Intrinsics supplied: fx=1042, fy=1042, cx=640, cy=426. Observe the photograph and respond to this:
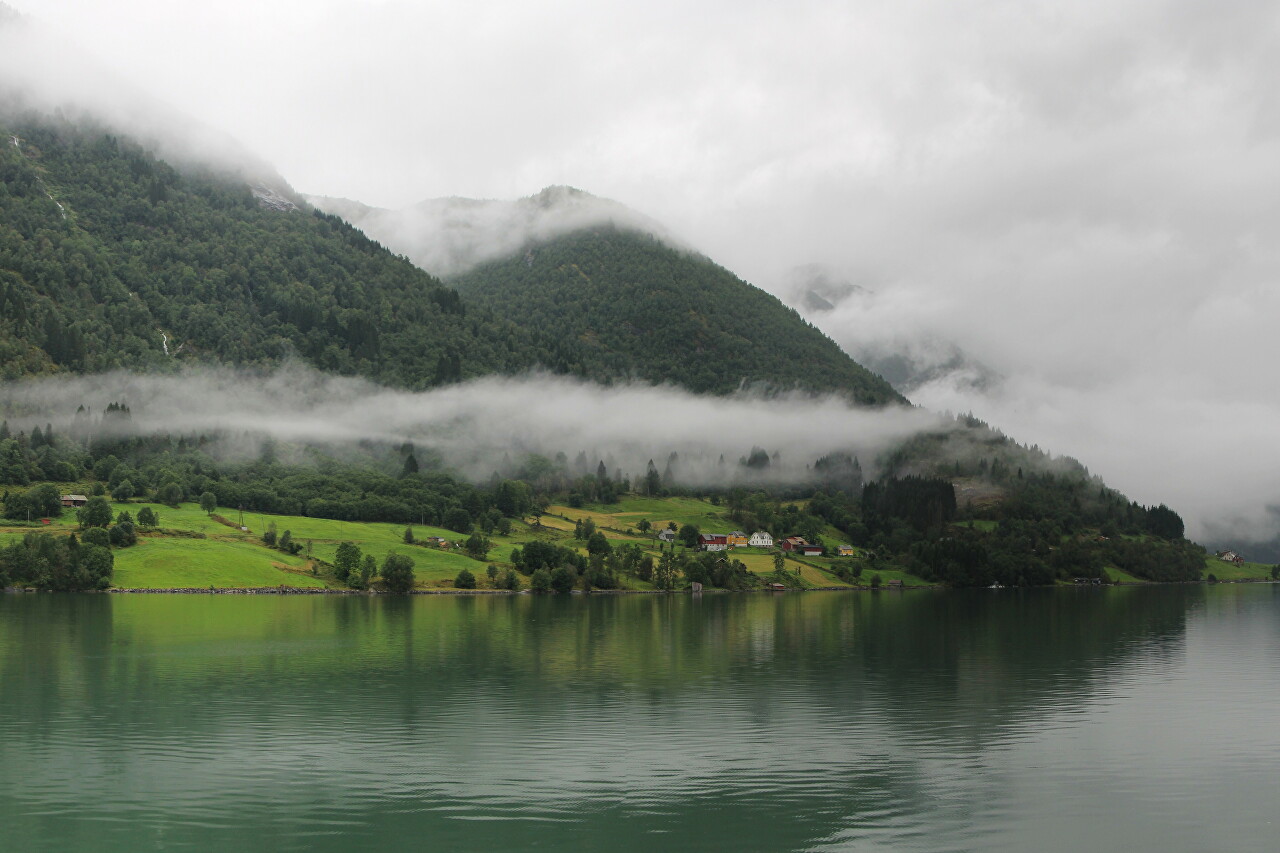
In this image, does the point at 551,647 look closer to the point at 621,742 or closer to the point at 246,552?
the point at 621,742

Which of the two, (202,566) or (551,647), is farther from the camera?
(202,566)

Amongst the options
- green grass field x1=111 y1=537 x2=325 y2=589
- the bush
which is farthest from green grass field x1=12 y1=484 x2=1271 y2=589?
the bush

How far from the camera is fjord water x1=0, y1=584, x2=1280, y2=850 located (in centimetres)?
3306

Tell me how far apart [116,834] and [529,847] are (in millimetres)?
12859

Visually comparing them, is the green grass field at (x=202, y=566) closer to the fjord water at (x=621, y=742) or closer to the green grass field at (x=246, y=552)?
the green grass field at (x=246, y=552)

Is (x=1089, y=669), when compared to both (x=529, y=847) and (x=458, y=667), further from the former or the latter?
(x=529, y=847)

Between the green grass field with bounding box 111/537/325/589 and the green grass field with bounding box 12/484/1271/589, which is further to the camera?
the green grass field with bounding box 12/484/1271/589

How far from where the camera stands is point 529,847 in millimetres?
30484

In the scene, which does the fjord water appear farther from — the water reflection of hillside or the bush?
the bush

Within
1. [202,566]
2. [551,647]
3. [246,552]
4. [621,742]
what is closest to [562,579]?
[246,552]

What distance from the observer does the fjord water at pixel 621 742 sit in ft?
108

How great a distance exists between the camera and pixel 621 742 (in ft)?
151

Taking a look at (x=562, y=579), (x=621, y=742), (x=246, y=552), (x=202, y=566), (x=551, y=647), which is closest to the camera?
(x=621, y=742)

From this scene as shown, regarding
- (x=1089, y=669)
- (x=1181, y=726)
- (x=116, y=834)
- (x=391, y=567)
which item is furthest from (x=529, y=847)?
(x=391, y=567)
